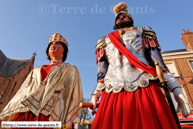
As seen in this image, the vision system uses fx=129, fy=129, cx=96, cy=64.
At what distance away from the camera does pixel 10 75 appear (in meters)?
20.7

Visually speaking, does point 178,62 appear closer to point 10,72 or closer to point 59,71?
point 59,71

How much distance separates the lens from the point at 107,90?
1.96 metres

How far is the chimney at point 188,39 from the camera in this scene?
54.6ft

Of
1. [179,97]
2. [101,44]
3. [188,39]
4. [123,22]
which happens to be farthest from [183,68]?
[179,97]

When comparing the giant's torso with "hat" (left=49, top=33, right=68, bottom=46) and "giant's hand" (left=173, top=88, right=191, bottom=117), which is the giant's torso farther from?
"hat" (left=49, top=33, right=68, bottom=46)

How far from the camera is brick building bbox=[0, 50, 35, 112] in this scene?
18.6 meters

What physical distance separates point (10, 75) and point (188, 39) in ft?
88.0

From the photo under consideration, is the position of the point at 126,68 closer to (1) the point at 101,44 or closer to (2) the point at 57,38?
(1) the point at 101,44

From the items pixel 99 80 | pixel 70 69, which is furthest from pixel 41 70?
pixel 99 80

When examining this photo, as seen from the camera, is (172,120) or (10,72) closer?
(172,120)

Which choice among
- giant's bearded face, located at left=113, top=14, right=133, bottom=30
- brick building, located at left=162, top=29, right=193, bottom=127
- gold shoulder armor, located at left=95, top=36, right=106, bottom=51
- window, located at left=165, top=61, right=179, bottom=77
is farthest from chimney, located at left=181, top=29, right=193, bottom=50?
gold shoulder armor, located at left=95, top=36, right=106, bottom=51

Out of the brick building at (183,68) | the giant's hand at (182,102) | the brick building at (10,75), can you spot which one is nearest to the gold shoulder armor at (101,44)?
the giant's hand at (182,102)

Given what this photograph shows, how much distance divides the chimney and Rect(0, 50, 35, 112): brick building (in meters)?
25.9

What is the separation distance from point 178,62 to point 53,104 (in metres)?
14.8
